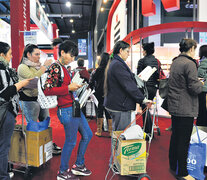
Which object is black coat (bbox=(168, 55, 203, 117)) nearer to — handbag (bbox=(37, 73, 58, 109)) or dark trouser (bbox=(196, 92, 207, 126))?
dark trouser (bbox=(196, 92, 207, 126))

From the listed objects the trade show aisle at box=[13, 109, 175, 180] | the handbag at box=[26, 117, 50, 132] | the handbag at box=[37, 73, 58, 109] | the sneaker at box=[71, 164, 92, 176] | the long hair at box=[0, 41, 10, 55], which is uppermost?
the long hair at box=[0, 41, 10, 55]

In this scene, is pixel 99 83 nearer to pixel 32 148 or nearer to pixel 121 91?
pixel 121 91

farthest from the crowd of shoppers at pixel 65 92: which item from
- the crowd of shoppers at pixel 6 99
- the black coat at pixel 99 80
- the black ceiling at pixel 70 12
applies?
the black ceiling at pixel 70 12

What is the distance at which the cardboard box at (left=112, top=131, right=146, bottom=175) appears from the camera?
1961mm

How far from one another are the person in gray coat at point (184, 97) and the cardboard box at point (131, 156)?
1.53 ft

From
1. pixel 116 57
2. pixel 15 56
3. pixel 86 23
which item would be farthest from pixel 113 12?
pixel 86 23

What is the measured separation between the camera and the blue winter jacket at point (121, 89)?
79.0 inches

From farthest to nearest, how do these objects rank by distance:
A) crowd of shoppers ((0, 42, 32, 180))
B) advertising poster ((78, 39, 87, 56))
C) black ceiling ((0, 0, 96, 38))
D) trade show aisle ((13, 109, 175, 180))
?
advertising poster ((78, 39, 87, 56)) < black ceiling ((0, 0, 96, 38)) < trade show aisle ((13, 109, 175, 180)) < crowd of shoppers ((0, 42, 32, 180))

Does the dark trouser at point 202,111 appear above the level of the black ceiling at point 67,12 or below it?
below

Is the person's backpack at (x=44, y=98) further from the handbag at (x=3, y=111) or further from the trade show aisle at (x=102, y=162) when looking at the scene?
the trade show aisle at (x=102, y=162)

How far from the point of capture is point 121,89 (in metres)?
2.09

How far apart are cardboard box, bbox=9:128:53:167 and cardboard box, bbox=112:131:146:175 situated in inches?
36.2

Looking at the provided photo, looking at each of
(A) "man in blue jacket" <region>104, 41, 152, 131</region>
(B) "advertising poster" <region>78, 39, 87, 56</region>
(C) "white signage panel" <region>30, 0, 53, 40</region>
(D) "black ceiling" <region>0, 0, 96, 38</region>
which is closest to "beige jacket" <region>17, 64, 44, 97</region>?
(A) "man in blue jacket" <region>104, 41, 152, 131</region>

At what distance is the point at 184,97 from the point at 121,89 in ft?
2.25
